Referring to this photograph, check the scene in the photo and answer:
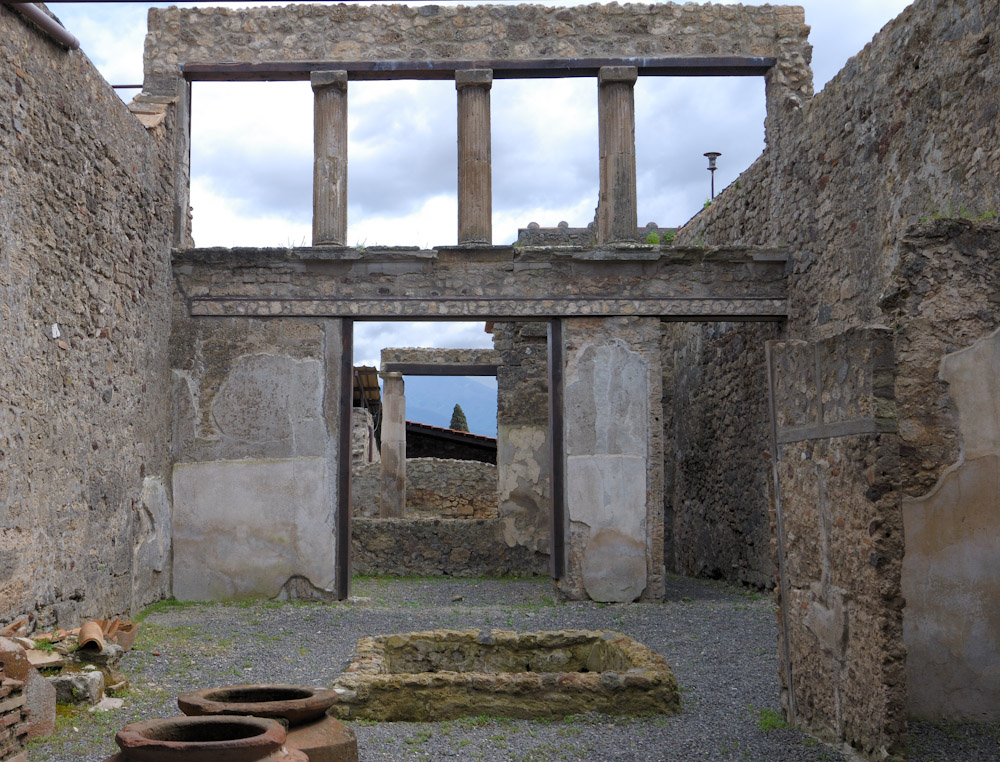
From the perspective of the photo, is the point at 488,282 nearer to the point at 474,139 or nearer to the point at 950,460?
the point at 474,139

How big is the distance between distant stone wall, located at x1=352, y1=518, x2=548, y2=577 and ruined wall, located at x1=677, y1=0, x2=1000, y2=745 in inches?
174

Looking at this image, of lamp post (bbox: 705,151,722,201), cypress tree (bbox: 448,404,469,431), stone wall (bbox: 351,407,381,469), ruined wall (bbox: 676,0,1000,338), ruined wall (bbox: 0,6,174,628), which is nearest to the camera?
ruined wall (bbox: 0,6,174,628)

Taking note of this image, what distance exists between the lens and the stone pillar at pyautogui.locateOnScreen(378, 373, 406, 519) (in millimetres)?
16391

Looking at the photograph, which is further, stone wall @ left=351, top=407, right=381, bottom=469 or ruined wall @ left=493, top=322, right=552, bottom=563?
stone wall @ left=351, top=407, right=381, bottom=469

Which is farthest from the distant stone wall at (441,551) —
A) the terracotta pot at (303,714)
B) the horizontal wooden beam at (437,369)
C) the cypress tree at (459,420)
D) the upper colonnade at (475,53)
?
the cypress tree at (459,420)

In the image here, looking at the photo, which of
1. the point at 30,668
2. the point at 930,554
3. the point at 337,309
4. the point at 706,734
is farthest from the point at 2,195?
the point at 930,554

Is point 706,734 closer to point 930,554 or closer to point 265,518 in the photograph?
point 930,554

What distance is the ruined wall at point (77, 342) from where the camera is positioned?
6254mm

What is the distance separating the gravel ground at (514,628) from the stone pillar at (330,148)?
3.81 m

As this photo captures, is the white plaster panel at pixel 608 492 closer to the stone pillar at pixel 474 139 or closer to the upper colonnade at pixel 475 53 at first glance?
the upper colonnade at pixel 475 53

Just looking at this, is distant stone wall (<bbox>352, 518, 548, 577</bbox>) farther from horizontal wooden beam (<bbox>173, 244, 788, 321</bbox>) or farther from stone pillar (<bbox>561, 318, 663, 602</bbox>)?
horizontal wooden beam (<bbox>173, 244, 788, 321</bbox>)

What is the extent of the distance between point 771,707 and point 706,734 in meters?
0.58

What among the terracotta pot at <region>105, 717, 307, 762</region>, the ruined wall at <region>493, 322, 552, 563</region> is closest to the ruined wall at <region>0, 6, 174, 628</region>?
the terracotta pot at <region>105, 717, 307, 762</region>

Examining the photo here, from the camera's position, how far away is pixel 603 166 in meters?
10.1
